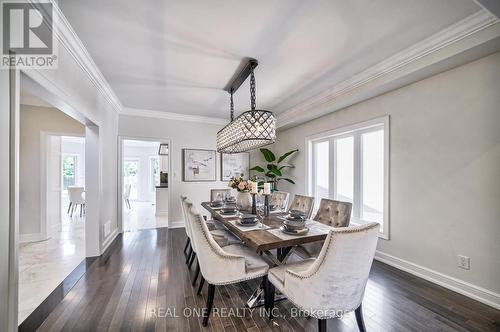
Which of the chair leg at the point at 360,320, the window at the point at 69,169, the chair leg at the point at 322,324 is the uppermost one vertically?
the window at the point at 69,169

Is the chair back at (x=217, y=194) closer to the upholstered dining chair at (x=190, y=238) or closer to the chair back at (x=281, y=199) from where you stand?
the chair back at (x=281, y=199)

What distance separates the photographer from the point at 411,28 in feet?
6.29

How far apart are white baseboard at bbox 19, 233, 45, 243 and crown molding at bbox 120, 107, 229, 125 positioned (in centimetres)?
275

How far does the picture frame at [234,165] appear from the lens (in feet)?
17.2

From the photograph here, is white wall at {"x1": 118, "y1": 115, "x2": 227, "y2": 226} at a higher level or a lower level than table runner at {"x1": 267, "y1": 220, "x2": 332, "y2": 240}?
higher

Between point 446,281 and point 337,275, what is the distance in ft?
6.63

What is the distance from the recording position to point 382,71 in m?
2.55

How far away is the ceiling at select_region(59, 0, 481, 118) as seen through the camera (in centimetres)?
166

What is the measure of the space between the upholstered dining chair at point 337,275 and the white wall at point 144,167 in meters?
9.24

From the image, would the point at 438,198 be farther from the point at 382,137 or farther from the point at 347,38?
the point at 347,38

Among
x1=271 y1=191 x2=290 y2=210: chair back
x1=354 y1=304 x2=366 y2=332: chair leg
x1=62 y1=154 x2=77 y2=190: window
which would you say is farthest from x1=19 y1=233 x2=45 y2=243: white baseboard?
x1=354 y1=304 x2=366 y2=332: chair leg

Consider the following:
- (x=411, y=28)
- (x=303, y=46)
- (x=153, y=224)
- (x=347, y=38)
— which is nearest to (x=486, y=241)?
(x=411, y=28)

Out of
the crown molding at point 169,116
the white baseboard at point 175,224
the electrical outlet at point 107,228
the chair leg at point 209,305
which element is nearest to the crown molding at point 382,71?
the crown molding at point 169,116

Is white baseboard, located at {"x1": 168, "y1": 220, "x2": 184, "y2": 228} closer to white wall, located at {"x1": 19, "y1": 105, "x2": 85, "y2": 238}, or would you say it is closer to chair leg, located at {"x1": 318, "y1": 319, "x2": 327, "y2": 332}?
white wall, located at {"x1": 19, "y1": 105, "x2": 85, "y2": 238}
